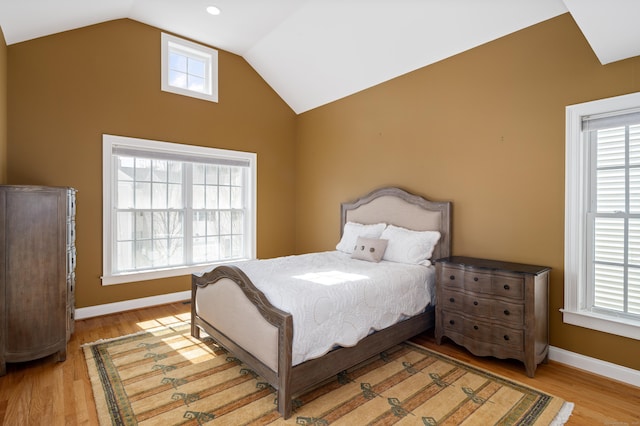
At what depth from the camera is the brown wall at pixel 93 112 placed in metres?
3.29

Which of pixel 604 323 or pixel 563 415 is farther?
pixel 604 323

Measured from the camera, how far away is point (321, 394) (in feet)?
7.24

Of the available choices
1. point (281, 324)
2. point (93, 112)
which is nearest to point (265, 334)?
point (281, 324)

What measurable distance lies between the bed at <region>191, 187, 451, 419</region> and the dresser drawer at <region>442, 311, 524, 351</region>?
248mm

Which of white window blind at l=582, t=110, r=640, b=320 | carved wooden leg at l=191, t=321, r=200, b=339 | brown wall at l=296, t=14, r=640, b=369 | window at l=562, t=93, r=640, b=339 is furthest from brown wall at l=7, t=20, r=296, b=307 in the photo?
white window blind at l=582, t=110, r=640, b=320

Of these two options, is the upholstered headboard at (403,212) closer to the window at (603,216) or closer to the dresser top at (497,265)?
the dresser top at (497,265)

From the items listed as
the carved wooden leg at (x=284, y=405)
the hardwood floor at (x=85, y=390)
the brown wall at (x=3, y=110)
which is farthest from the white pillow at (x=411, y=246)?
the brown wall at (x=3, y=110)

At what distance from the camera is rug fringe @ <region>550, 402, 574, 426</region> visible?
6.33 ft

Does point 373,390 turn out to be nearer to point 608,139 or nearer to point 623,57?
point 608,139

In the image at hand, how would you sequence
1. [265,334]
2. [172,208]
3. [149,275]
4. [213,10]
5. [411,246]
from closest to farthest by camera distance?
[265,334] < [411,246] < [213,10] < [149,275] < [172,208]

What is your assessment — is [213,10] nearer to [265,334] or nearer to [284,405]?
[265,334]

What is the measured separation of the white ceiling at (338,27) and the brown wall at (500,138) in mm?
156

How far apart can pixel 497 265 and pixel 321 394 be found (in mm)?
1755

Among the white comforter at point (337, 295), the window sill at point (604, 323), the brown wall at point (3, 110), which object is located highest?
the brown wall at point (3, 110)
